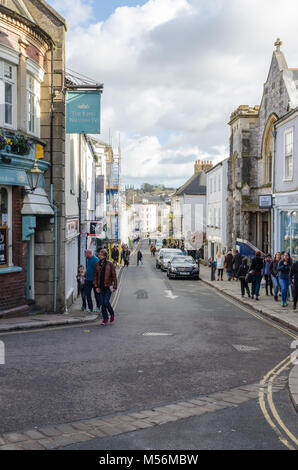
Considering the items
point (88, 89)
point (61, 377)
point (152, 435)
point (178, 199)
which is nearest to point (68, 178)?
point (88, 89)

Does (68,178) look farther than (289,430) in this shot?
Yes

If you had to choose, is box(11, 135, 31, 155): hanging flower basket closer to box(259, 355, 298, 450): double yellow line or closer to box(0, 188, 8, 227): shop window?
box(0, 188, 8, 227): shop window

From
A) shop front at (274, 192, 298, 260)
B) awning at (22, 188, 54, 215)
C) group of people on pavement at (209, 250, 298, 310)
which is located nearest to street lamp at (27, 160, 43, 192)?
awning at (22, 188, 54, 215)

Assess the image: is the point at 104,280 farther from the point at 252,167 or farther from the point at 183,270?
the point at 252,167

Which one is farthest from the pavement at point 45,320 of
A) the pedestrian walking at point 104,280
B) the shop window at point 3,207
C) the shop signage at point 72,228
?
the shop signage at point 72,228

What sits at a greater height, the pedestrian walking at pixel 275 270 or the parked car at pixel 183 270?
the pedestrian walking at pixel 275 270

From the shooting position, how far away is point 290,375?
780 centimetres

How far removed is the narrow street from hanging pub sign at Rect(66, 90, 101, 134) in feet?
18.5

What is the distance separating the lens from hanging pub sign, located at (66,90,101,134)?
1427cm

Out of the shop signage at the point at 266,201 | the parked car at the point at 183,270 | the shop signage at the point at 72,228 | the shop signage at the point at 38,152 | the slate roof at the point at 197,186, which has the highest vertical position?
the slate roof at the point at 197,186

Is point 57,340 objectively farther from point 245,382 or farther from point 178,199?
point 178,199

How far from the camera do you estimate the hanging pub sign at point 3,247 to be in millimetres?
12518

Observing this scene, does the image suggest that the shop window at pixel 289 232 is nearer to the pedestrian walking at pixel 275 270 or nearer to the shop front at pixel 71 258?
the pedestrian walking at pixel 275 270

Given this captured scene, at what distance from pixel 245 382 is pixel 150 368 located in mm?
1607
